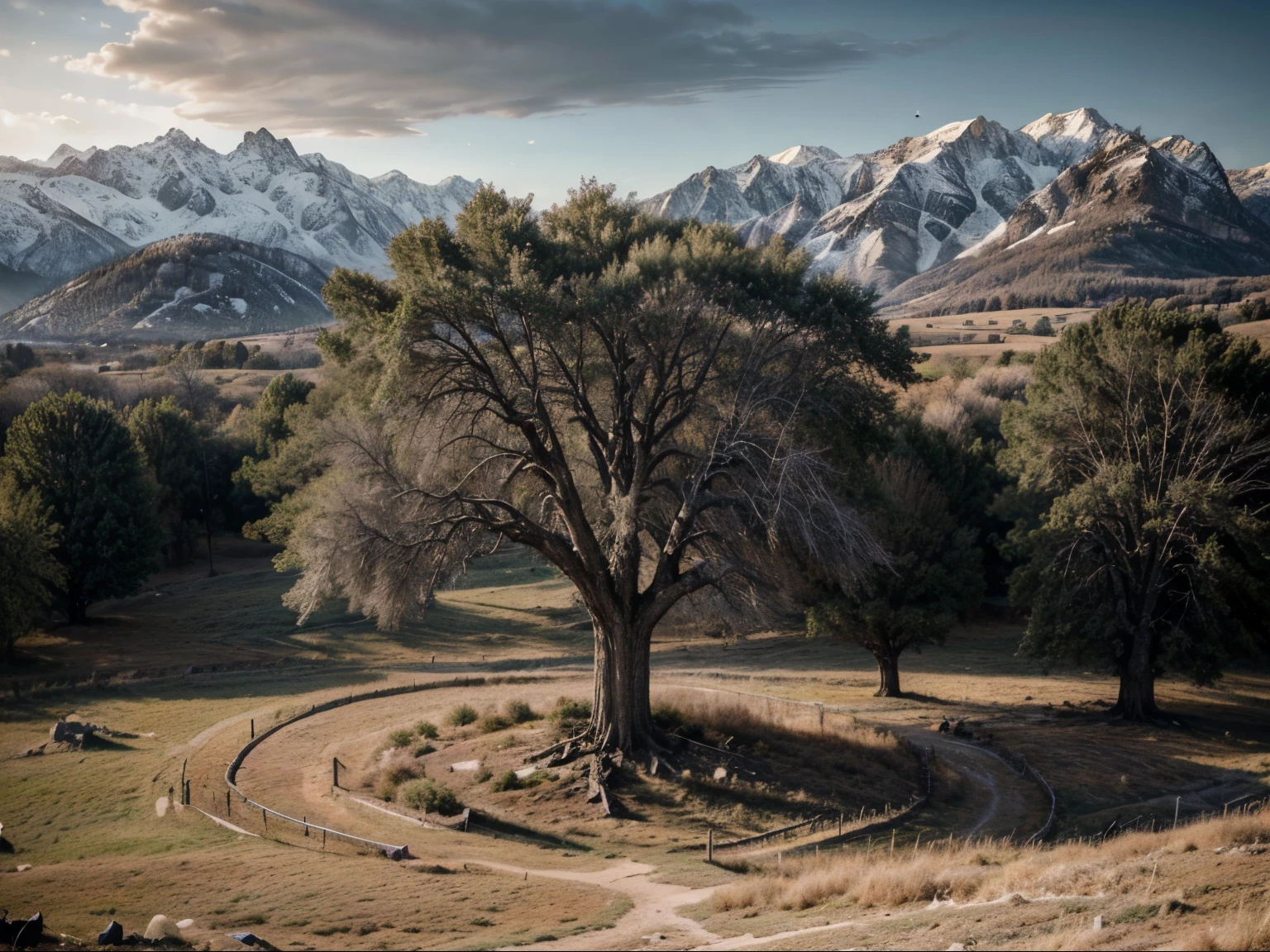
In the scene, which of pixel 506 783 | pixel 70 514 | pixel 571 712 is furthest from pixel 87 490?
pixel 506 783

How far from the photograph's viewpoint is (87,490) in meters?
53.3

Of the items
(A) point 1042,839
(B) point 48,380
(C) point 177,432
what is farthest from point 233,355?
(A) point 1042,839

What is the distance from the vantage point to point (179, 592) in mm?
62125

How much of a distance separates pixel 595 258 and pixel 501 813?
13295mm

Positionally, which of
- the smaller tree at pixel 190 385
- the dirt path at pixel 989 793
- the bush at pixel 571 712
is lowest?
the dirt path at pixel 989 793

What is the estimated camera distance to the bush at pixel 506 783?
2106cm

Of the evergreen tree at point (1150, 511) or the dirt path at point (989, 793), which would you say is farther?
the evergreen tree at point (1150, 511)

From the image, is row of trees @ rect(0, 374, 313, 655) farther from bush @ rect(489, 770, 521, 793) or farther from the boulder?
the boulder

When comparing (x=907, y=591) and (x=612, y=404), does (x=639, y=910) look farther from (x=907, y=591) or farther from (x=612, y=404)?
(x=907, y=591)

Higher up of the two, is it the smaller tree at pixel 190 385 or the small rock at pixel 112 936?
the smaller tree at pixel 190 385

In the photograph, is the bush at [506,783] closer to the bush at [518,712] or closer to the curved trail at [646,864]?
the curved trail at [646,864]

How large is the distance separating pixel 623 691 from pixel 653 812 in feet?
10.1

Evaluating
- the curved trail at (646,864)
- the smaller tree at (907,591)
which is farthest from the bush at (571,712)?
the smaller tree at (907,591)

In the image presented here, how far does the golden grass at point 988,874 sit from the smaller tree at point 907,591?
1836 centimetres
